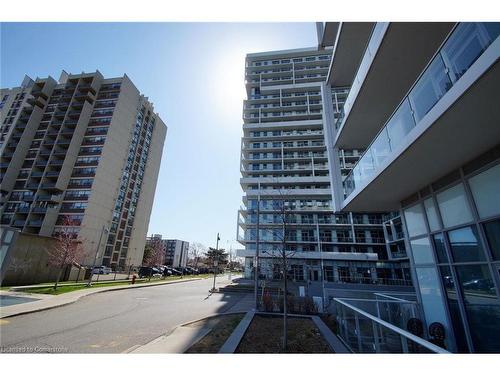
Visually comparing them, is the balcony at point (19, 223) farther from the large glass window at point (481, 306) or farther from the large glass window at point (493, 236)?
the large glass window at point (493, 236)

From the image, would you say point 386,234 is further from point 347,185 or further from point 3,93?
point 3,93

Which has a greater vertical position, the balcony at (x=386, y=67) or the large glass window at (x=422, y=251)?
the balcony at (x=386, y=67)

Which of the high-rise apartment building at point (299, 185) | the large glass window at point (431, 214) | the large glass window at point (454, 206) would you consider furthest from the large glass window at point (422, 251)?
the high-rise apartment building at point (299, 185)

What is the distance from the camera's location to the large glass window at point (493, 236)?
6191 millimetres

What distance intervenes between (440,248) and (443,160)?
3.30 metres

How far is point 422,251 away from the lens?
940 cm

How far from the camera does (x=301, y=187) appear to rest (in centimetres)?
5638

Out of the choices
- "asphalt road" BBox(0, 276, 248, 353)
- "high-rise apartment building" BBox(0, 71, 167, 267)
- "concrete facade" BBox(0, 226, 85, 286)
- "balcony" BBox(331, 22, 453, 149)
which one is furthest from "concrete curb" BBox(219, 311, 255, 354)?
"high-rise apartment building" BBox(0, 71, 167, 267)

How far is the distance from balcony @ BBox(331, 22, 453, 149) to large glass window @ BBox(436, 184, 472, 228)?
4.52 metres

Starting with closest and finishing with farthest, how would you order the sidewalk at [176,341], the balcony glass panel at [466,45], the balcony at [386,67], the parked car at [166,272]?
1. the balcony glass panel at [466,45]
2. the sidewalk at [176,341]
3. the balcony at [386,67]
4. the parked car at [166,272]

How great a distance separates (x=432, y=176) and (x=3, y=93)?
108264 mm

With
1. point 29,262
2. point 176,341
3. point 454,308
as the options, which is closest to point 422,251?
point 454,308

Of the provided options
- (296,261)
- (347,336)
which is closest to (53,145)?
(296,261)

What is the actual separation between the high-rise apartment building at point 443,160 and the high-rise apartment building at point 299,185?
2782 centimetres
